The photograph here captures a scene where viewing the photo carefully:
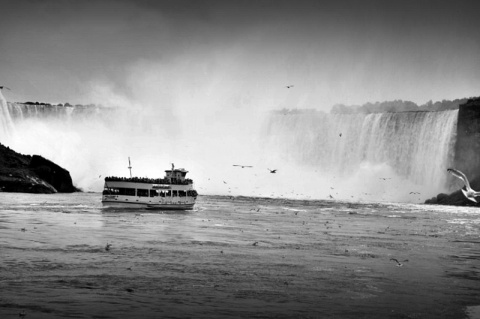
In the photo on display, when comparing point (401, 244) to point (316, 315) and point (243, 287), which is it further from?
point (316, 315)

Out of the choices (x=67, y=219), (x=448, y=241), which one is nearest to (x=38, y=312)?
(x=448, y=241)

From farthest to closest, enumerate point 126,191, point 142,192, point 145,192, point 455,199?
point 455,199 → point 145,192 → point 142,192 → point 126,191

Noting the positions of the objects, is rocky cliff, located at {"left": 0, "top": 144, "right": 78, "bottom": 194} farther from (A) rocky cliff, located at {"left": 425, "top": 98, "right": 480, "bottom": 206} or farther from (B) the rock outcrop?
(A) rocky cliff, located at {"left": 425, "top": 98, "right": 480, "bottom": 206}

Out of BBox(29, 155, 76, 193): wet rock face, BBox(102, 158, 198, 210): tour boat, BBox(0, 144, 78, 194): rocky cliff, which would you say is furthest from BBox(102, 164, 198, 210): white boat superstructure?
BBox(29, 155, 76, 193): wet rock face

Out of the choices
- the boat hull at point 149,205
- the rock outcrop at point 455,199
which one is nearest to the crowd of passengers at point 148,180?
the boat hull at point 149,205

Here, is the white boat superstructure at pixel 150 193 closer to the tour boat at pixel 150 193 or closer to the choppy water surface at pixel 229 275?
the tour boat at pixel 150 193

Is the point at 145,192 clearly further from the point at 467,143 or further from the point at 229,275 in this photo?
the point at 467,143

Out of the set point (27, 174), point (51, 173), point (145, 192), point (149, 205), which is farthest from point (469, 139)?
point (27, 174)
